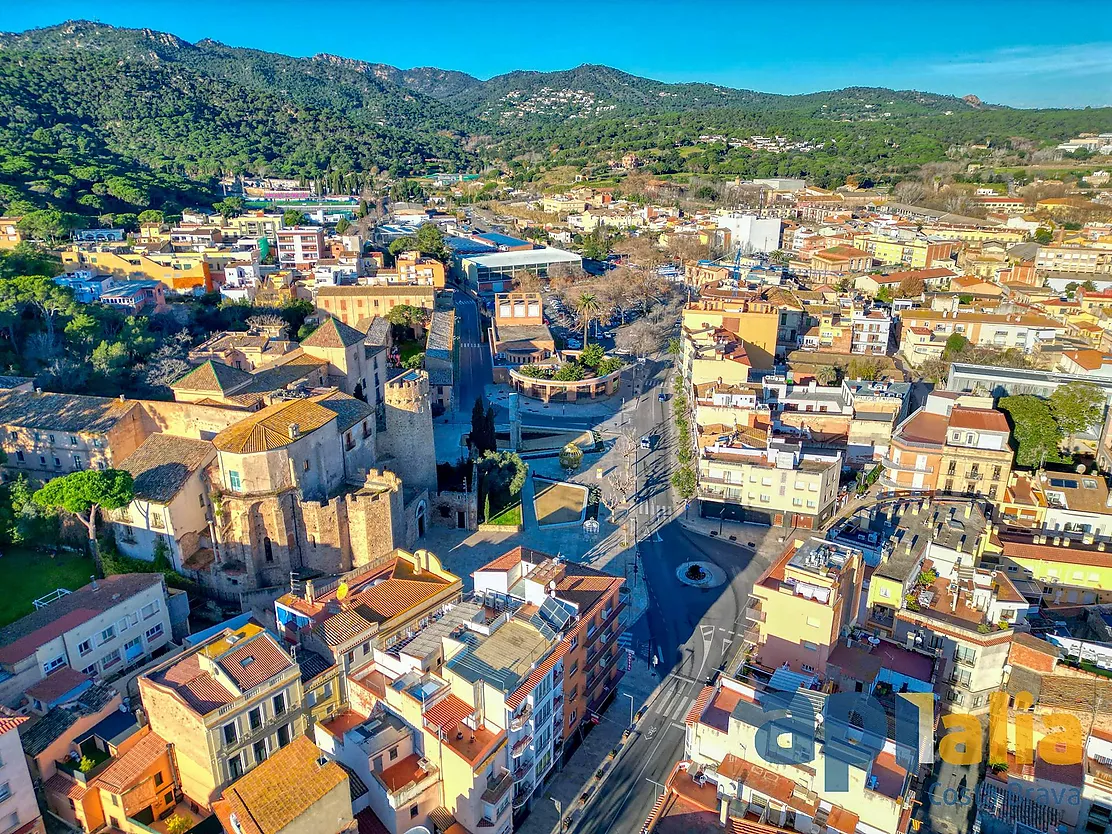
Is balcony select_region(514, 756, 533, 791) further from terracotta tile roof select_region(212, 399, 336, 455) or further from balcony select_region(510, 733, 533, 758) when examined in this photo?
terracotta tile roof select_region(212, 399, 336, 455)

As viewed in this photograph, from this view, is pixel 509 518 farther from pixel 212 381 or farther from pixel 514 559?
pixel 212 381

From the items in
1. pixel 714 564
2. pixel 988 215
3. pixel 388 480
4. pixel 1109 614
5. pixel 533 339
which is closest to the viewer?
pixel 1109 614

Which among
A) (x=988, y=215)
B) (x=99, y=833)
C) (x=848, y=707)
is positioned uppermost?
(x=988, y=215)

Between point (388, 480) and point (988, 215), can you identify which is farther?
point (988, 215)

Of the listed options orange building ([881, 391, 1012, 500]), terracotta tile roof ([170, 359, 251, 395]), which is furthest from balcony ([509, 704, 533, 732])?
orange building ([881, 391, 1012, 500])

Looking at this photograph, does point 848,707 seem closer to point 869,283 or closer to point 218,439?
point 218,439

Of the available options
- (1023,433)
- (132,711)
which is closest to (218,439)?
(132,711)

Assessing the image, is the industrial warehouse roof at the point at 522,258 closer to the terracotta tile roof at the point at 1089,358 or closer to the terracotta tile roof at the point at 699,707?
the terracotta tile roof at the point at 1089,358
